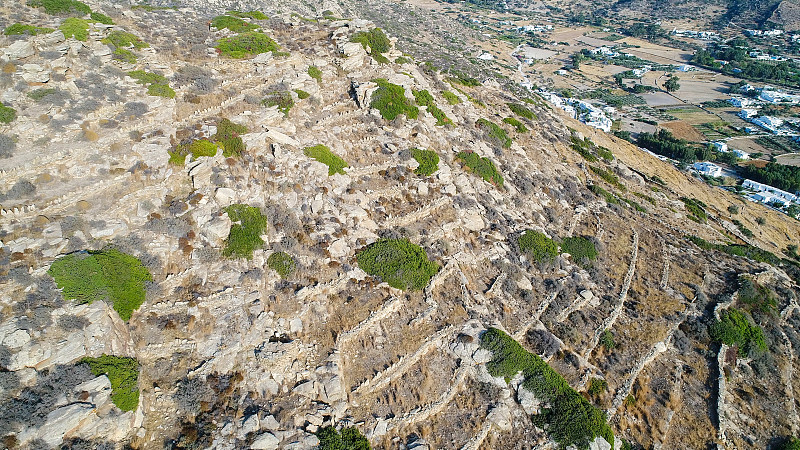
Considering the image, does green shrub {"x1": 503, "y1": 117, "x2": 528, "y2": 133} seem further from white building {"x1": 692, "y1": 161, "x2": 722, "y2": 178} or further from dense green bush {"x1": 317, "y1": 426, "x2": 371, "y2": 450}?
white building {"x1": 692, "y1": 161, "x2": 722, "y2": 178}

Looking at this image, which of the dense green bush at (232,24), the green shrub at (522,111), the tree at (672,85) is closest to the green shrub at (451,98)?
the green shrub at (522,111)

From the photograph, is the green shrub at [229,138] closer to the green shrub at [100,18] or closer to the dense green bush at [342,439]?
the dense green bush at [342,439]

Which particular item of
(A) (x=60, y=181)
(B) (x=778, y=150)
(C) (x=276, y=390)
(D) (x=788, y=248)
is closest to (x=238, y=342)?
(C) (x=276, y=390)

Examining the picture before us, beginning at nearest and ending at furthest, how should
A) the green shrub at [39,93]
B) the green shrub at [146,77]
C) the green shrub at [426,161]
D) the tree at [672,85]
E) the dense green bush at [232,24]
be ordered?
the green shrub at [39,93]
the green shrub at [146,77]
the green shrub at [426,161]
the dense green bush at [232,24]
the tree at [672,85]

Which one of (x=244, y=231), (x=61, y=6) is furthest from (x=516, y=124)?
(x=61, y=6)

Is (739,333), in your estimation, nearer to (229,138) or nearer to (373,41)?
(229,138)

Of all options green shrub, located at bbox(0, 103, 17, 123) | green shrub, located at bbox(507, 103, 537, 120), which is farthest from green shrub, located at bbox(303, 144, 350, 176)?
green shrub, located at bbox(507, 103, 537, 120)
